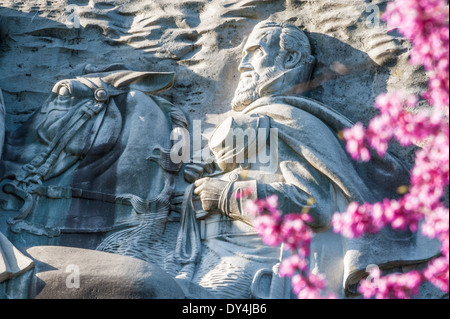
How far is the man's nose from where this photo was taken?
781 cm

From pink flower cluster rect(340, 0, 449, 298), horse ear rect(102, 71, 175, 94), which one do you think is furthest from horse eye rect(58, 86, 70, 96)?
pink flower cluster rect(340, 0, 449, 298)

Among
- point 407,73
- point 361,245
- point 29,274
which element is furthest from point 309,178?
point 29,274

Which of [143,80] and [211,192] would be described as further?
[143,80]

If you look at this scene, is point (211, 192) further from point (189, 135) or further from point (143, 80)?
point (143, 80)

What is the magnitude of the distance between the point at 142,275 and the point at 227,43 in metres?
2.50

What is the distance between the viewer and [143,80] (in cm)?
798

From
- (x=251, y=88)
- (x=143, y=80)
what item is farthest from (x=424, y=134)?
(x=143, y=80)

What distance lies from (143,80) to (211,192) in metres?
1.30

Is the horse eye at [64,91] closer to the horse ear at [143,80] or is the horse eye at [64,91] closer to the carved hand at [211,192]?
the horse ear at [143,80]

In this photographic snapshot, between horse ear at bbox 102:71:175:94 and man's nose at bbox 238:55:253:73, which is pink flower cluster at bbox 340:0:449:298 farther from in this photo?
horse ear at bbox 102:71:175:94

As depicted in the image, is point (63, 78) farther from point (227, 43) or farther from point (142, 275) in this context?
point (142, 275)

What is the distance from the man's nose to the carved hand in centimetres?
103

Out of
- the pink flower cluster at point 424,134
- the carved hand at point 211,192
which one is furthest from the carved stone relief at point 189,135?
the pink flower cluster at point 424,134

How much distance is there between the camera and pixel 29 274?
656 centimetres
